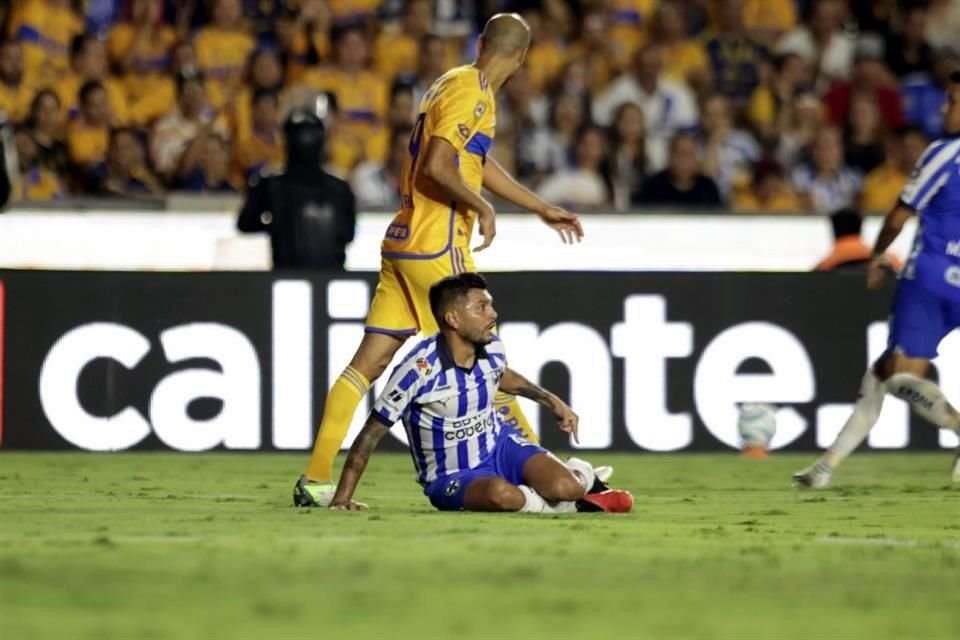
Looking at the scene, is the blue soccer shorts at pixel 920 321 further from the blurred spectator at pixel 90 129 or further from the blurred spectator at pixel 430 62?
the blurred spectator at pixel 90 129

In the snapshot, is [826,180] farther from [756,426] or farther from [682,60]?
[756,426]

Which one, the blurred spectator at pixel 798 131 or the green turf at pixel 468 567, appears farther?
the blurred spectator at pixel 798 131

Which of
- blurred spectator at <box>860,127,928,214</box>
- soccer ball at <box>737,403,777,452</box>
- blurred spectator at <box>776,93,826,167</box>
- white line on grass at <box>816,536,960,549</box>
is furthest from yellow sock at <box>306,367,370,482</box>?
blurred spectator at <box>776,93,826,167</box>

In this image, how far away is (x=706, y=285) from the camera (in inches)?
553

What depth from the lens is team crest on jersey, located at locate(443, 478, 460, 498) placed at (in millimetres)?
8828

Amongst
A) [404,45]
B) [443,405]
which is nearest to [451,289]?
[443,405]

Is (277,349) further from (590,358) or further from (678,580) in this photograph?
(678,580)

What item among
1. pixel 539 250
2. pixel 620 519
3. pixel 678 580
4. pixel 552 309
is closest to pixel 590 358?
pixel 552 309

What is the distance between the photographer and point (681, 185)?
15797mm

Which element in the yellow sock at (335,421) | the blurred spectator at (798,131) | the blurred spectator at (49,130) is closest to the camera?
the yellow sock at (335,421)

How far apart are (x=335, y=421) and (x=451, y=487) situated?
0.74 m

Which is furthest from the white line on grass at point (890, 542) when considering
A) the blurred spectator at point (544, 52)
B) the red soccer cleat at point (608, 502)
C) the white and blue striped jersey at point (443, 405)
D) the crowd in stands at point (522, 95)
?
the blurred spectator at point (544, 52)

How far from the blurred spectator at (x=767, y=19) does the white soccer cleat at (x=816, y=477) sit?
7.62m

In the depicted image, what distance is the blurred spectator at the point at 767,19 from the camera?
17938 mm
